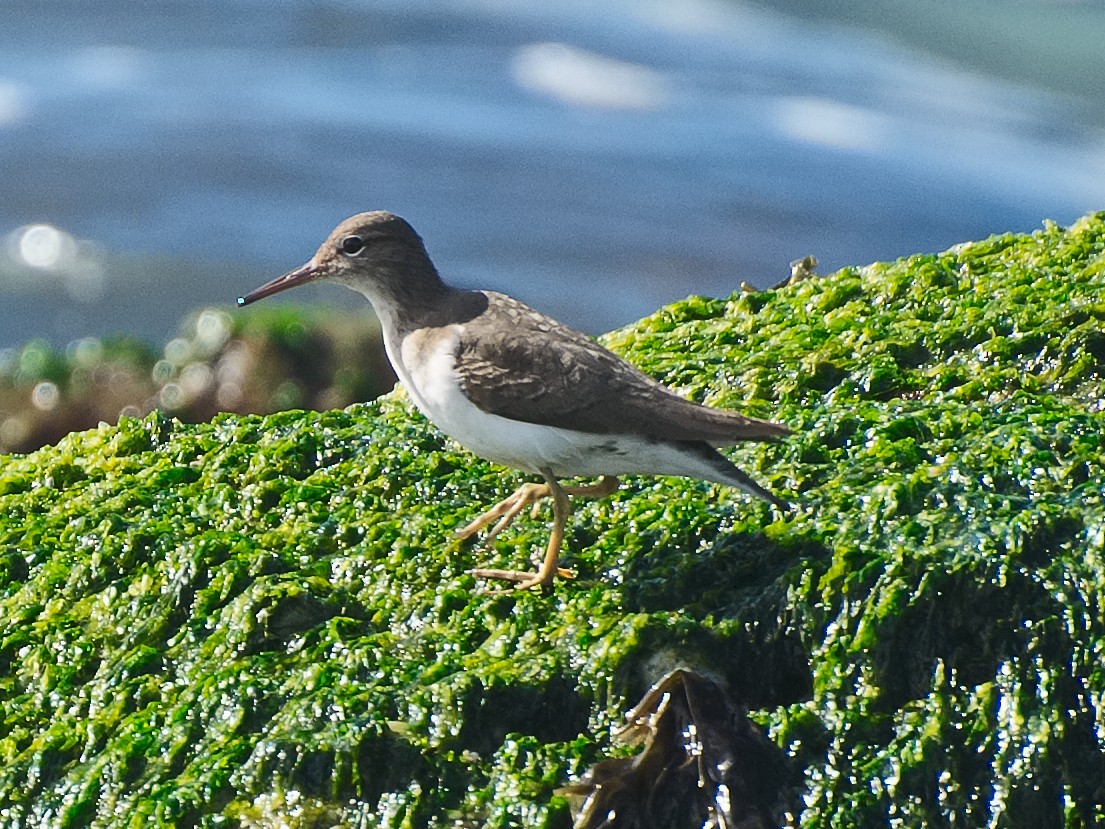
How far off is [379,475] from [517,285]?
22.2 ft

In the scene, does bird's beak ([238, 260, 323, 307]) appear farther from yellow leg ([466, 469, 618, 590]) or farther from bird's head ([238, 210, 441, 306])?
yellow leg ([466, 469, 618, 590])

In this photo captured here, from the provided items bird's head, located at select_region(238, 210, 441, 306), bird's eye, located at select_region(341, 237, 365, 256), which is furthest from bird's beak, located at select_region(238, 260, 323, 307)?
bird's eye, located at select_region(341, 237, 365, 256)

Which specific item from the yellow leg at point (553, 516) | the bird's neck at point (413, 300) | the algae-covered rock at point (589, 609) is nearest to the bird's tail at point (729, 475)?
the algae-covered rock at point (589, 609)

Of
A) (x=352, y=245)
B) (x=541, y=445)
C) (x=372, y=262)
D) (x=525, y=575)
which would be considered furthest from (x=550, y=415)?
(x=352, y=245)

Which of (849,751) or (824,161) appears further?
(824,161)

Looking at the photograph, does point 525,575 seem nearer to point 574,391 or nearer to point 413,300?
point 574,391

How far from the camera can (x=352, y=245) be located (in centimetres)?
542

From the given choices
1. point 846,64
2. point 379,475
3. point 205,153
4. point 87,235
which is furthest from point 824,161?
point 379,475

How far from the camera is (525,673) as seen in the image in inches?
163

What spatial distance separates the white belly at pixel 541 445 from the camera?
454cm

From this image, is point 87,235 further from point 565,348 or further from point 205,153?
point 565,348

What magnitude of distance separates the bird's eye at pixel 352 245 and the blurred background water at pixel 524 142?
20.3ft

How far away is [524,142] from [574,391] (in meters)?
9.20

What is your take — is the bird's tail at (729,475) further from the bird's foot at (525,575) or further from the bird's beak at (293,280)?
the bird's beak at (293,280)
